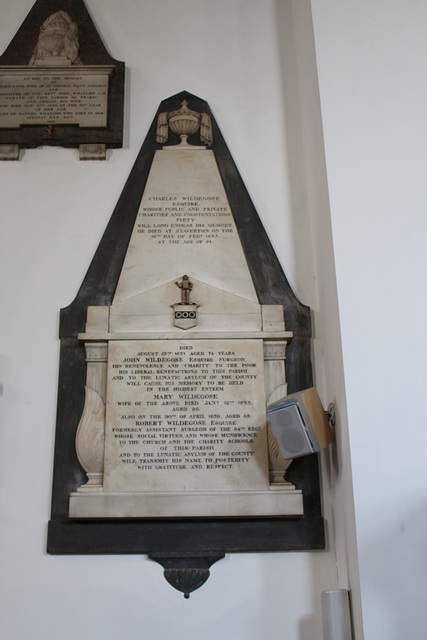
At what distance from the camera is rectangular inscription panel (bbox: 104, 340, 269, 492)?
330 cm

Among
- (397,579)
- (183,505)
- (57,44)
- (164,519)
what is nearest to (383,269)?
(397,579)

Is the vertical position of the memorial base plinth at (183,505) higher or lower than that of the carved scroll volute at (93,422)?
lower

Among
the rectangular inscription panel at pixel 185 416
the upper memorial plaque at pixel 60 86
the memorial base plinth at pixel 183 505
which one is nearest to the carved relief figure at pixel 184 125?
the upper memorial plaque at pixel 60 86

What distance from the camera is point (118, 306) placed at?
3.65 meters

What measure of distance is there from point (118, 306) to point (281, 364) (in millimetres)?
1003

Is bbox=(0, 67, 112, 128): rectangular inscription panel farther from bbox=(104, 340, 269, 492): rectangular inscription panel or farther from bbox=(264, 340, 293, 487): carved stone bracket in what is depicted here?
bbox=(264, 340, 293, 487): carved stone bracket

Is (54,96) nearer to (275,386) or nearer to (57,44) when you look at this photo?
(57,44)

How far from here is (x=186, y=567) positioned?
127 inches

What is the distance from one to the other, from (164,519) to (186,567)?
0.27 meters

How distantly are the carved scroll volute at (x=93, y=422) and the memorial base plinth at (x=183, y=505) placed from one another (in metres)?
0.09

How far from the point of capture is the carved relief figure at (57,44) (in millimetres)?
4402

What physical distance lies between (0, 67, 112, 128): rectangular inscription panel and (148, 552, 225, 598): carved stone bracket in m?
2.73

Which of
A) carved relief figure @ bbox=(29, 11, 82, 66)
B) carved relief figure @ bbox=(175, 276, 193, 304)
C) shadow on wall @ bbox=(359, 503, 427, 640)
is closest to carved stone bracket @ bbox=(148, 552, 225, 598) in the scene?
shadow on wall @ bbox=(359, 503, 427, 640)

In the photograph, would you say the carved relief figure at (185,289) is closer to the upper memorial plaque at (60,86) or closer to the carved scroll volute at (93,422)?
the carved scroll volute at (93,422)
